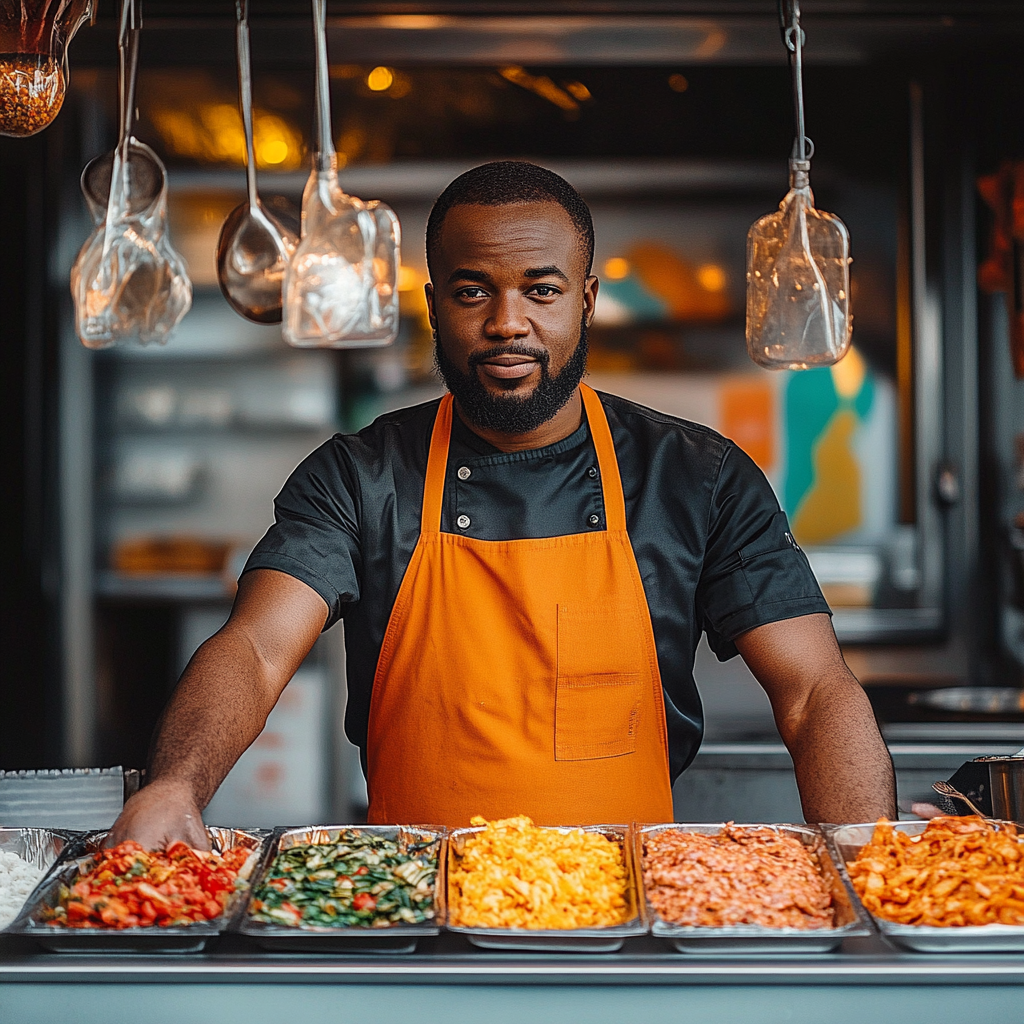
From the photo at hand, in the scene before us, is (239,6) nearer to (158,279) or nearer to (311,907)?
(158,279)

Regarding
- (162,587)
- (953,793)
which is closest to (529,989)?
(953,793)

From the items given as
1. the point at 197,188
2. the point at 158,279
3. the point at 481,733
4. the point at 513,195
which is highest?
the point at 197,188

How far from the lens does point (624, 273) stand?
371 centimetres

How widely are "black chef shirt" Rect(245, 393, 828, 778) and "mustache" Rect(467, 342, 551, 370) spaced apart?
188 mm

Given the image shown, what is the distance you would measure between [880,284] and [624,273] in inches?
28.8

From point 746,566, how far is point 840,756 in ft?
1.11

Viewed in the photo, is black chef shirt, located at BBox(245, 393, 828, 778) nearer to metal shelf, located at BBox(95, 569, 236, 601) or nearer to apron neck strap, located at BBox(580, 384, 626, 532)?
apron neck strap, located at BBox(580, 384, 626, 532)

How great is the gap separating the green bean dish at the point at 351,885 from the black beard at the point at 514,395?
75 cm

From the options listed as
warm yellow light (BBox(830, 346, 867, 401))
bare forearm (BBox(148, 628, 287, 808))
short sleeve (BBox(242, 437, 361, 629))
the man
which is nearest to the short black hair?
the man

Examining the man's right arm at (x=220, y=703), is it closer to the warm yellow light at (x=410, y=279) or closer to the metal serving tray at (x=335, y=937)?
the metal serving tray at (x=335, y=937)

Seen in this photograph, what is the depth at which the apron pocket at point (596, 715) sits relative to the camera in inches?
72.8

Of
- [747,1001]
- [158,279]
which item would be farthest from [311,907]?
[158,279]

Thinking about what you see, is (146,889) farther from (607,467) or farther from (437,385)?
(437,385)

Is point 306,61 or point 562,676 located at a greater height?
point 306,61
